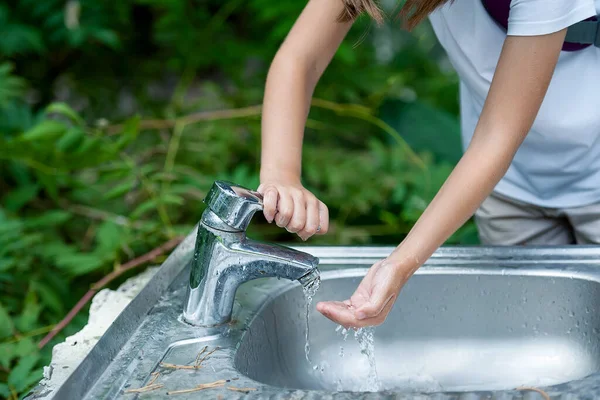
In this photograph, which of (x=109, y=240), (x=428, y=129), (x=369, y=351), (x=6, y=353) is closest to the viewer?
(x=369, y=351)

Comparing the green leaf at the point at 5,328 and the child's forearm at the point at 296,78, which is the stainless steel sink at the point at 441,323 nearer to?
the child's forearm at the point at 296,78

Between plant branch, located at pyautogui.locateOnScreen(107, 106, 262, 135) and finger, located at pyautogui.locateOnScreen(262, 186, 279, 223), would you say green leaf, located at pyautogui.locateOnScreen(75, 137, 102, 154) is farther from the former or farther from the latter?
finger, located at pyautogui.locateOnScreen(262, 186, 279, 223)

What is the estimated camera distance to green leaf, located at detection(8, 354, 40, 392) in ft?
3.26

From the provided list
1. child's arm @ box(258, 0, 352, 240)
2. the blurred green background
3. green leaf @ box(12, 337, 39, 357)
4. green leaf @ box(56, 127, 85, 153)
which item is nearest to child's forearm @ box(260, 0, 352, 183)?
child's arm @ box(258, 0, 352, 240)

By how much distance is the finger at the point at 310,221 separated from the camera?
0.71 m

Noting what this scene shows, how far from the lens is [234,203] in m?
0.72

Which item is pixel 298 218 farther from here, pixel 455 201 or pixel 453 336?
pixel 453 336

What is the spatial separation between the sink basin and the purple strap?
296 millimetres

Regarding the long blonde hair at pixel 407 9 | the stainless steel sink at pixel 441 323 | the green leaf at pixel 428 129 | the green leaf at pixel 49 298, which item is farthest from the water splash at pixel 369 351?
the green leaf at pixel 428 129

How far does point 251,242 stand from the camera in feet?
2.50

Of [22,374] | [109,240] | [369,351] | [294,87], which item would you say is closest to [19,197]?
[109,240]

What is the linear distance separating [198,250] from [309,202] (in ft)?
0.43

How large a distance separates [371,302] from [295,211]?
119 mm

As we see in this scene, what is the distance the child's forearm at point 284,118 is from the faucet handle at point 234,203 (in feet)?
0.29
